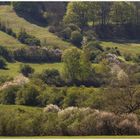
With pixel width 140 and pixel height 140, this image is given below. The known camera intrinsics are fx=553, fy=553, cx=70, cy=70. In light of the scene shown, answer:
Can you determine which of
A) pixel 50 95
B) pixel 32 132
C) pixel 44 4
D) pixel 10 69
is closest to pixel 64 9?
pixel 44 4

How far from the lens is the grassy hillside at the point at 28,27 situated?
332 feet

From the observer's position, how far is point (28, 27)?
108125 millimetres

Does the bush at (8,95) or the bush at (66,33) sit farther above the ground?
the bush at (66,33)

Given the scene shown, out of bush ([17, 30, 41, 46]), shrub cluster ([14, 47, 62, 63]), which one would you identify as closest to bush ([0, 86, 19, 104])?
shrub cluster ([14, 47, 62, 63])

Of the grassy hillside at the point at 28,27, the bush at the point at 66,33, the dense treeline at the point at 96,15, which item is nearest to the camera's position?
the grassy hillside at the point at 28,27

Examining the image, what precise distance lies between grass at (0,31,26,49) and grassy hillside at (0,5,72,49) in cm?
436

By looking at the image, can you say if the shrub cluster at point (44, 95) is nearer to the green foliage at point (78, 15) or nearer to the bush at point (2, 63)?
the bush at point (2, 63)

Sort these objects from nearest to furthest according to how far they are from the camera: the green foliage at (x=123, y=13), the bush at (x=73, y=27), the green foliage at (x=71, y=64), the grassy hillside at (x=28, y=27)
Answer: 1. the green foliage at (x=71, y=64)
2. the grassy hillside at (x=28, y=27)
3. the bush at (x=73, y=27)
4. the green foliage at (x=123, y=13)

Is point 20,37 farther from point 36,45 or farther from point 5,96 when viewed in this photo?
point 5,96

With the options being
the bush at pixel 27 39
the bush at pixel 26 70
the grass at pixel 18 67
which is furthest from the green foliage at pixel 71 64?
the bush at pixel 27 39

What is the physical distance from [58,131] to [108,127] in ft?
9.54

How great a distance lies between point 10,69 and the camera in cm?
8544

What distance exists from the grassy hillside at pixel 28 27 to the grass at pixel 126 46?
7.10m

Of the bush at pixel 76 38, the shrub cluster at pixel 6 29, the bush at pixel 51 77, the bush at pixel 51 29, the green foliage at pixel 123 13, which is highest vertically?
the green foliage at pixel 123 13
